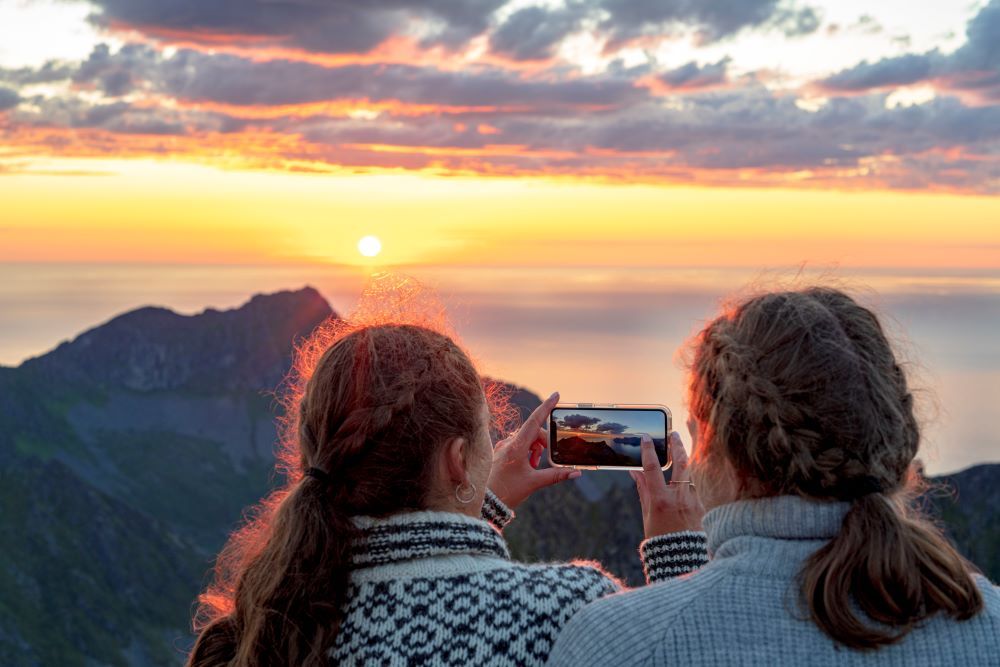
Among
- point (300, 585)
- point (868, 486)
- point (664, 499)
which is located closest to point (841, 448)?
point (868, 486)

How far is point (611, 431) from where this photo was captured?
5.05 meters

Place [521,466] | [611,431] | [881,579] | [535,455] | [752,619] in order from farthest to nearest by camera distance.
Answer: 1. [535,455]
2. [521,466]
3. [611,431]
4. [752,619]
5. [881,579]

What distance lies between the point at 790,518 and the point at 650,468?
1.83m

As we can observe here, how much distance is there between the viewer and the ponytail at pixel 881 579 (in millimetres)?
2922

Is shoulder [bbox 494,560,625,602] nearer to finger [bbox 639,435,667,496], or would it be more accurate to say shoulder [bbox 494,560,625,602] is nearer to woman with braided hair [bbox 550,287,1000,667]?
woman with braided hair [bbox 550,287,1000,667]

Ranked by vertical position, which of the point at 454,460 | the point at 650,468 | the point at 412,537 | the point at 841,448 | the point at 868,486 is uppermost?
the point at 841,448

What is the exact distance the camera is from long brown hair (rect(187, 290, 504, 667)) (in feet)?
12.4

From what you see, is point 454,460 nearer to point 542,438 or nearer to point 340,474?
point 340,474

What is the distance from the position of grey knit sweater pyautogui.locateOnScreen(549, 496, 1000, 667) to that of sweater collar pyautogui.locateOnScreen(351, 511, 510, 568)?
2.26 ft

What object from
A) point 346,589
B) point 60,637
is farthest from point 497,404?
point 60,637

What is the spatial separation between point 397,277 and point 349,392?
47.7 inches

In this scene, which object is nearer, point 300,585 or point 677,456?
point 300,585

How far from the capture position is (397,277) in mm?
4945

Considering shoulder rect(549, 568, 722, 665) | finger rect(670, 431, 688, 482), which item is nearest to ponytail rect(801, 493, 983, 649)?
shoulder rect(549, 568, 722, 665)
